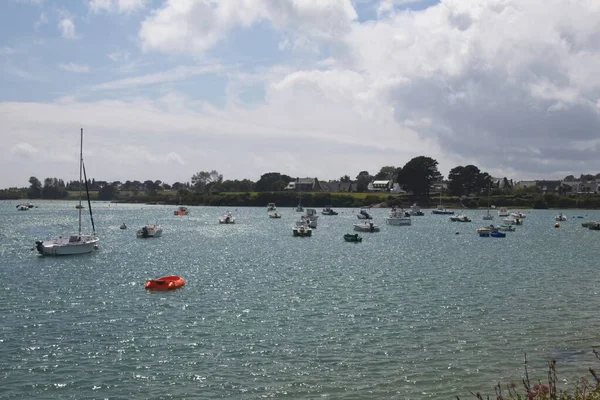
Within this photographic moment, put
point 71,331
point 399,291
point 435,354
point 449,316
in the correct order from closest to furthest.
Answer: point 435,354
point 71,331
point 449,316
point 399,291

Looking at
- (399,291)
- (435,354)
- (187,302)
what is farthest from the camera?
(399,291)

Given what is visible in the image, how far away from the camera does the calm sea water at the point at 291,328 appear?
82.2 feet

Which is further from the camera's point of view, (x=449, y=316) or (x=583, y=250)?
(x=583, y=250)

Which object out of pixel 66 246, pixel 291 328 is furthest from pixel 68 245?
pixel 291 328

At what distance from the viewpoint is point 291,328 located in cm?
3438

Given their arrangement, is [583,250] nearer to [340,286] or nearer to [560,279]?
[560,279]

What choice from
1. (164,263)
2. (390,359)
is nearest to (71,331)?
(390,359)

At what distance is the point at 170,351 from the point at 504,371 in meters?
15.2

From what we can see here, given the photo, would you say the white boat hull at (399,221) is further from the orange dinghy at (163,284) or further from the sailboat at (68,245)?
the orange dinghy at (163,284)

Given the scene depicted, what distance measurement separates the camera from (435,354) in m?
29.1

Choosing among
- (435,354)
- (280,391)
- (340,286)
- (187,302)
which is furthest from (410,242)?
(280,391)

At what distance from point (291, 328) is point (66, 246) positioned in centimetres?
5021

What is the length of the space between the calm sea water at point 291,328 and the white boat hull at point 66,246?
4.79m

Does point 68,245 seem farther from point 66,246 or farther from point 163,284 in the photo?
point 163,284
